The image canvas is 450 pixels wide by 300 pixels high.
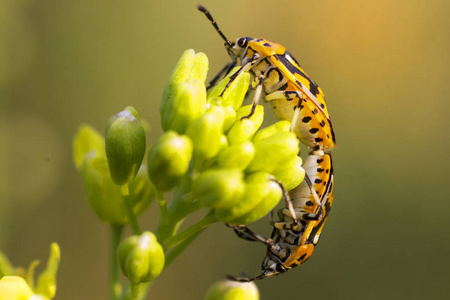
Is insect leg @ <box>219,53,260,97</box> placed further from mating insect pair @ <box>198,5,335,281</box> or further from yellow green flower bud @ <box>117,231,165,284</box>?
yellow green flower bud @ <box>117,231,165,284</box>

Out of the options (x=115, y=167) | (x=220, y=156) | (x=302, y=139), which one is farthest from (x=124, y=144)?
(x=302, y=139)

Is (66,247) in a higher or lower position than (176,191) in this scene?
lower

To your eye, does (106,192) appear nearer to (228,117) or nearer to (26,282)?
(26,282)

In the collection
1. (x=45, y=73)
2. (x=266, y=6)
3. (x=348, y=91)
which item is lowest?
(x=348, y=91)

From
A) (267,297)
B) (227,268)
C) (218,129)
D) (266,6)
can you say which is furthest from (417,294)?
(218,129)

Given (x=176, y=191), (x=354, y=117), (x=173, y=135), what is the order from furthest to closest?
(x=354, y=117) < (x=176, y=191) < (x=173, y=135)

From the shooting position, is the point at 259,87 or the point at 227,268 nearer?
the point at 259,87

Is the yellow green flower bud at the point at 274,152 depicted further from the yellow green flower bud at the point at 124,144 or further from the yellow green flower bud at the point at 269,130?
the yellow green flower bud at the point at 124,144

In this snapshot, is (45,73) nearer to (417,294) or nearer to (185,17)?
(185,17)
